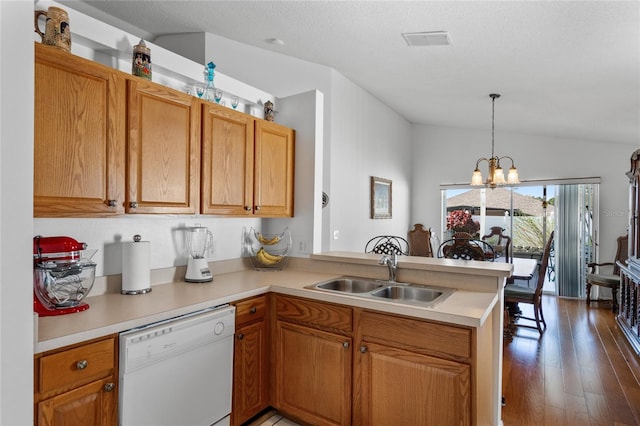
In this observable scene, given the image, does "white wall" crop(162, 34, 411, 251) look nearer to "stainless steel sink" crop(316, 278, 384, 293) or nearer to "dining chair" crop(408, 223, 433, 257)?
"dining chair" crop(408, 223, 433, 257)

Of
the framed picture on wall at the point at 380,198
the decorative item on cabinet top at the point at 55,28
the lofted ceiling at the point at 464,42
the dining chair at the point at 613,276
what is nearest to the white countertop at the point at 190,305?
the decorative item on cabinet top at the point at 55,28

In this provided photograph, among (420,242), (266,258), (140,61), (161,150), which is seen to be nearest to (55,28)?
(140,61)

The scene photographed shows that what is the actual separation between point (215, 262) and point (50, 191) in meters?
1.28

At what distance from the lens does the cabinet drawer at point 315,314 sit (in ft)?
6.68

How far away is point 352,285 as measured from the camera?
2.55 meters

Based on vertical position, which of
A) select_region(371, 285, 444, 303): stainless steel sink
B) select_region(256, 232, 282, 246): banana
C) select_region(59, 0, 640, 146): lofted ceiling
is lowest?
select_region(371, 285, 444, 303): stainless steel sink

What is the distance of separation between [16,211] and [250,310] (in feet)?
4.29

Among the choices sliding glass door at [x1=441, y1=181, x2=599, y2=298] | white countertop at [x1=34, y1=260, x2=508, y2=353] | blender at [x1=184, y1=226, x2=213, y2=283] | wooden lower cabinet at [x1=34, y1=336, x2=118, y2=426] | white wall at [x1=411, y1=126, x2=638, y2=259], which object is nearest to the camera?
wooden lower cabinet at [x1=34, y1=336, x2=118, y2=426]

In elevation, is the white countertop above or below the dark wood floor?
above

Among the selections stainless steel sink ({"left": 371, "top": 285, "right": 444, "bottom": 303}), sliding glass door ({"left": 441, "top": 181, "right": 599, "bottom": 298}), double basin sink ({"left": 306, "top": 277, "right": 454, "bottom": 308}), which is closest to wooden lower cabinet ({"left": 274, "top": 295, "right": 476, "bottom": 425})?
double basin sink ({"left": 306, "top": 277, "right": 454, "bottom": 308})

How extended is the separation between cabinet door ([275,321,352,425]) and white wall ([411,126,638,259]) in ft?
17.1

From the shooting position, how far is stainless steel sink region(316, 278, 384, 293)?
2.45 metres

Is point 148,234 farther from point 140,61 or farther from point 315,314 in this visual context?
point 315,314

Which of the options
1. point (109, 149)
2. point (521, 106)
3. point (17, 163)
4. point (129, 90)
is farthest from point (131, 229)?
point (521, 106)
